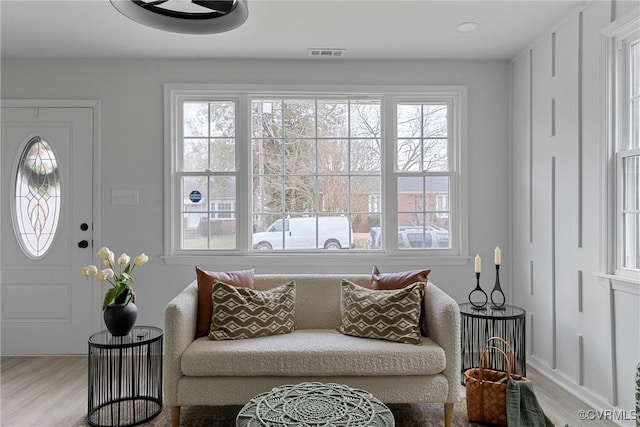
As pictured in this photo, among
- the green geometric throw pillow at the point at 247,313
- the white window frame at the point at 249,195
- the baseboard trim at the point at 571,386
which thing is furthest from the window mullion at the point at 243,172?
the baseboard trim at the point at 571,386

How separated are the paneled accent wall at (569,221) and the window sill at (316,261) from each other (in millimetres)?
695

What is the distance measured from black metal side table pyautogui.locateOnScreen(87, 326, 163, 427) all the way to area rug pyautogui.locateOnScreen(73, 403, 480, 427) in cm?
9

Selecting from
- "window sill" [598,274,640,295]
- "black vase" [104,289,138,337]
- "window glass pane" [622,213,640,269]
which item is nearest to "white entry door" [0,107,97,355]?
"black vase" [104,289,138,337]

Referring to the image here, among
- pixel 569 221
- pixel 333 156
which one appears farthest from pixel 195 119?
pixel 569 221

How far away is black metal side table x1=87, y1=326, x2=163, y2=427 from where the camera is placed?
242cm

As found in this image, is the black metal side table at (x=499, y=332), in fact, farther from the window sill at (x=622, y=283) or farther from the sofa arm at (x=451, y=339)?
the window sill at (x=622, y=283)

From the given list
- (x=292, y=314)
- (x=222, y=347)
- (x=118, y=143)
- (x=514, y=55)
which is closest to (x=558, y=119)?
(x=514, y=55)

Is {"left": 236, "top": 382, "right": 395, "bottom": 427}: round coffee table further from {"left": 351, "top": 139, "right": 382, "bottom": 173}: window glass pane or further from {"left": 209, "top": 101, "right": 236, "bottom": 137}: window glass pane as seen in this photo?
{"left": 209, "top": 101, "right": 236, "bottom": 137}: window glass pane

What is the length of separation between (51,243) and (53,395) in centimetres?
136

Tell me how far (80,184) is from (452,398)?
10.9 feet

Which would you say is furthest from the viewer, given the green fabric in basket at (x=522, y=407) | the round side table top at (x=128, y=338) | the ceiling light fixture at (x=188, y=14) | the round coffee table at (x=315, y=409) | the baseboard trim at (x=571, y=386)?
the baseboard trim at (x=571, y=386)

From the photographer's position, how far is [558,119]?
2980 mm

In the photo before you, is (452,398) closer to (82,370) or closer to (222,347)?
(222,347)

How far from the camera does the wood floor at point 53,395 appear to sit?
247cm
